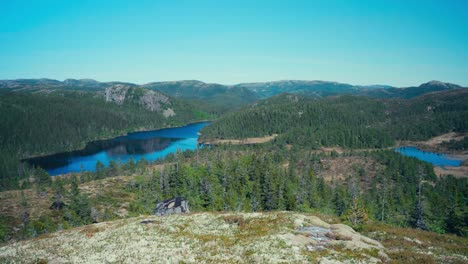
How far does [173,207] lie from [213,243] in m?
→ 50.3

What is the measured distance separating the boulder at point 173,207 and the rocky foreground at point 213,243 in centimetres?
3223

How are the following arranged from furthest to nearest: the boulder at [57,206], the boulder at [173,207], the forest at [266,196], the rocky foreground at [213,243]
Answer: the boulder at [57,206] → the forest at [266,196] → the boulder at [173,207] → the rocky foreground at [213,243]

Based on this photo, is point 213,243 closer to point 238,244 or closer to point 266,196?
point 238,244

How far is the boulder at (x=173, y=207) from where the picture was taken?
84.8 meters

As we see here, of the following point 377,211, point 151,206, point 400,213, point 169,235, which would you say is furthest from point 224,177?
point 169,235

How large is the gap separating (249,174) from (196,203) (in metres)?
33.4

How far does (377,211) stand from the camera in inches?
4070

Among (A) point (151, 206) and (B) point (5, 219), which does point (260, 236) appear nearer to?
(A) point (151, 206)

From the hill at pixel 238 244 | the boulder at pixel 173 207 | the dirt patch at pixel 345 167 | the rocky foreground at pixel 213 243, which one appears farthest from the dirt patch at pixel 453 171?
the rocky foreground at pixel 213 243

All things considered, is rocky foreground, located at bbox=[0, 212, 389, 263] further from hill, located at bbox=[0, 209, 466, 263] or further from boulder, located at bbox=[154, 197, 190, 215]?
boulder, located at bbox=[154, 197, 190, 215]

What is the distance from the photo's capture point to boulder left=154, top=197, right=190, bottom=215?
8481 cm

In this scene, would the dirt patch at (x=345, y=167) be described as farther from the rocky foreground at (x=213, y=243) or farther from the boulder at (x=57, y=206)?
the boulder at (x=57, y=206)

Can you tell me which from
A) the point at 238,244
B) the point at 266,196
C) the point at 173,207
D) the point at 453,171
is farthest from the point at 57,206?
the point at 453,171

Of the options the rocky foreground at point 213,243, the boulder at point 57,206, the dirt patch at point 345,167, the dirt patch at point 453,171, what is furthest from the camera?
the dirt patch at point 453,171
